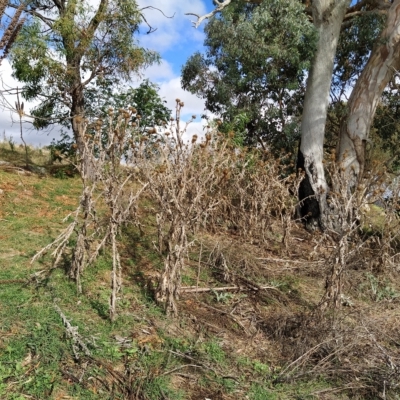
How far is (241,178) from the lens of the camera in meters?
7.20

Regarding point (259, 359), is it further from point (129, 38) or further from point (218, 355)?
point (129, 38)

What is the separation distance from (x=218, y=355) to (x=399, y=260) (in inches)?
164

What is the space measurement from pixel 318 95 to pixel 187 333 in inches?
275

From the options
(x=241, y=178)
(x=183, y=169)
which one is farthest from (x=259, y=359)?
(x=241, y=178)

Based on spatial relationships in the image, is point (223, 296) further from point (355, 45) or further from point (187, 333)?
point (355, 45)

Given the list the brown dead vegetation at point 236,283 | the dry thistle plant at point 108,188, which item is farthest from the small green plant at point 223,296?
the dry thistle plant at point 108,188

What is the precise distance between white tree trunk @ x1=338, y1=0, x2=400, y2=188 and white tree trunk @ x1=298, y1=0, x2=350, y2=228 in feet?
2.10

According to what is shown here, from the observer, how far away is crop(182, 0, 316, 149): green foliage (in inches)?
352

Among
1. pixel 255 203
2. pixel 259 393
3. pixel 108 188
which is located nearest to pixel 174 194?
pixel 108 188

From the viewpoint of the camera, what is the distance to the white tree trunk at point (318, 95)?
9406 mm

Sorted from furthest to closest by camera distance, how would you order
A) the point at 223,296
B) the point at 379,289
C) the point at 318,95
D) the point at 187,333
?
the point at 318,95 → the point at 379,289 → the point at 223,296 → the point at 187,333

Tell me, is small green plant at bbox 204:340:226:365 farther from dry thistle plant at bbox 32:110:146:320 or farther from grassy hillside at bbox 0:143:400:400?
dry thistle plant at bbox 32:110:146:320

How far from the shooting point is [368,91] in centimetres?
955

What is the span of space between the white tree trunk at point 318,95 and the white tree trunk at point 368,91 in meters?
0.64
